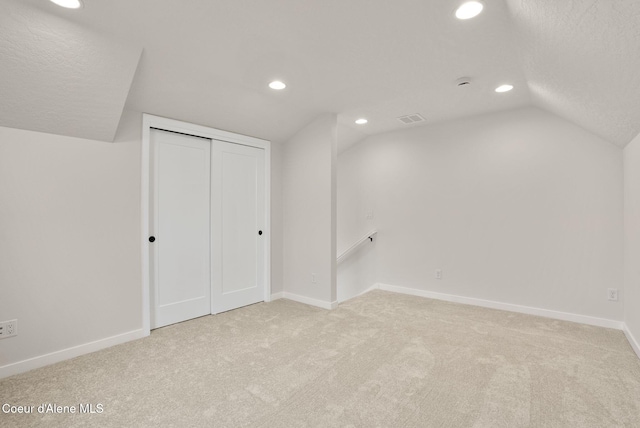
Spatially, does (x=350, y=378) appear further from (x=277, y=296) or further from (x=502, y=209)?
(x=502, y=209)

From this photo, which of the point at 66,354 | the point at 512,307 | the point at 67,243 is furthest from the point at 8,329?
the point at 512,307

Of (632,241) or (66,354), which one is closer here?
(66,354)

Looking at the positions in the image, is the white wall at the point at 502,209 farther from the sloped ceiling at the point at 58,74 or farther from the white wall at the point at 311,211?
the sloped ceiling at the point at 58,74

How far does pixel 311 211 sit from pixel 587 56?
278cm

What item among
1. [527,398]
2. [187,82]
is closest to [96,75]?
[187,82]

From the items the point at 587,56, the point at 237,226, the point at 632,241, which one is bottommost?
the point at 632,241

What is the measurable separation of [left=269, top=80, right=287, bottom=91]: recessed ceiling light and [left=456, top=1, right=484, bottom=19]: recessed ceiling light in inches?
60.7

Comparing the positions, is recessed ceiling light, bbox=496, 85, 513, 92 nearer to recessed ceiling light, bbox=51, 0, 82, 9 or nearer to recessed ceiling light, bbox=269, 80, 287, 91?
recessed ceiling light, bbox=269, 80, 287, 91

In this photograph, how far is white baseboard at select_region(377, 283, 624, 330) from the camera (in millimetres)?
3082

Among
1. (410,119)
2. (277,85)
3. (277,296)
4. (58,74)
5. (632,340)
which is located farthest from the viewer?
(277,296)

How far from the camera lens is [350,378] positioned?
2.11m

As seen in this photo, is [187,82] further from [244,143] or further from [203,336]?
[203,336]

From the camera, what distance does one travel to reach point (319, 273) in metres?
3.77

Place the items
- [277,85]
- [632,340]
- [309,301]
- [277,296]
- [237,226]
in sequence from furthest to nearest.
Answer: [277,296] → [309,301] → [237,226] → [277,85] → [632,340]
